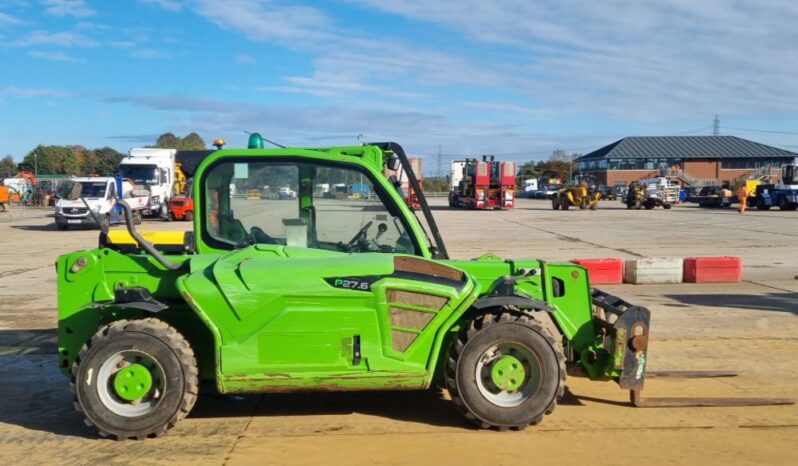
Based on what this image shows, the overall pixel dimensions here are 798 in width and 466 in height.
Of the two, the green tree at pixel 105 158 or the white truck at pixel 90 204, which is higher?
the green tree at pixel 105 158

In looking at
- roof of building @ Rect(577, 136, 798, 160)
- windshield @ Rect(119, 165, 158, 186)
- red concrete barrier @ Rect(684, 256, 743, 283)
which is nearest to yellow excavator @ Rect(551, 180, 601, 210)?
windshield @ Rect(119, 165, 158, 186)

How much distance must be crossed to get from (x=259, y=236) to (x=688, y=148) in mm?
107287

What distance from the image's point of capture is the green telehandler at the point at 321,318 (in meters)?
4.95

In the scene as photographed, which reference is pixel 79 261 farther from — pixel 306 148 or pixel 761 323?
pixel 761 323

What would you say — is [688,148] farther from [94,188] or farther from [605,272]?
[605,272]

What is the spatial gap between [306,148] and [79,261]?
6.20 ft

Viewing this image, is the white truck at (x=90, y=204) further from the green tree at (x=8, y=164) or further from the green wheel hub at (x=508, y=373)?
the green tree at (x=8, y=164)

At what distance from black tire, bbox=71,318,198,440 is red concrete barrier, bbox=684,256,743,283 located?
10.4m

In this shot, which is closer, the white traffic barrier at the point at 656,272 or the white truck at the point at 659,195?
the white traffic barrier at the point at 656,272

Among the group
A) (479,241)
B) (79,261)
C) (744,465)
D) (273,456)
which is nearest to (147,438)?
(273,456)

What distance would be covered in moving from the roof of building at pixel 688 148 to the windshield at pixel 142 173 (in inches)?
3122

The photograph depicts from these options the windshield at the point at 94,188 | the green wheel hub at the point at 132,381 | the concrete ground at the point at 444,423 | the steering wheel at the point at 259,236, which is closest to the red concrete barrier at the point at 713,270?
the concrete ground at the point at 444,423

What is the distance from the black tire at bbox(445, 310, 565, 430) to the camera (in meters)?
5.08

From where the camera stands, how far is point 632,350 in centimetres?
527
